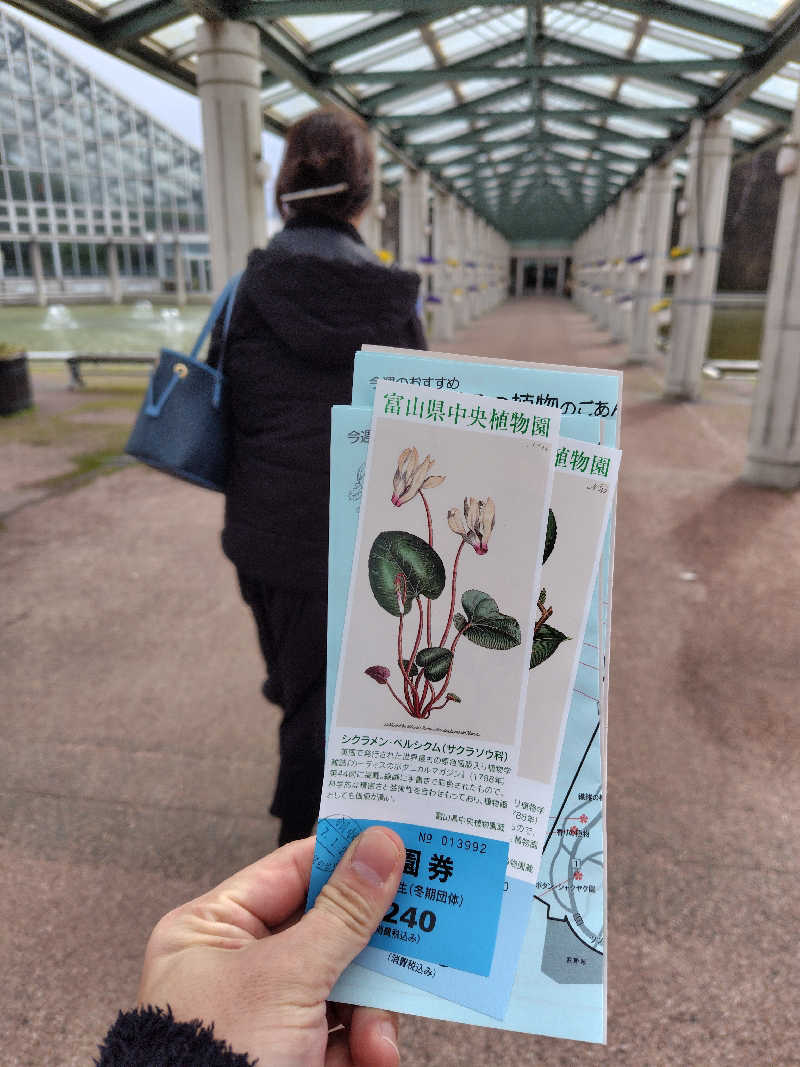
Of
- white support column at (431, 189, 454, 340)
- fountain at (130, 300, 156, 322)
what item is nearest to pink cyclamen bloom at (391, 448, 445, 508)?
white support column at (431, 189, 454, 340)

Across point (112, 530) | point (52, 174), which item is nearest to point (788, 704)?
point (112, 530)

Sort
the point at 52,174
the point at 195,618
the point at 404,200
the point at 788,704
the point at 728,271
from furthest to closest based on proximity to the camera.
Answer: the point at 728,271 → the point at 52,174 → the point at 404,200 → the point at 195,618 → the point at 788,704

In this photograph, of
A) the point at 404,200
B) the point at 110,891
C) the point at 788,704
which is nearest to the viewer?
the point at 110,891

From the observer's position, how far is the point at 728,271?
129ft

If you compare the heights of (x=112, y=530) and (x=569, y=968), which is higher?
(x=569, y=968)

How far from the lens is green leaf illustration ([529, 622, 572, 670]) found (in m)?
0.80

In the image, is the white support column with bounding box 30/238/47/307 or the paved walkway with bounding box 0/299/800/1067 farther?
the white support column with bounding box 30/238/47/307

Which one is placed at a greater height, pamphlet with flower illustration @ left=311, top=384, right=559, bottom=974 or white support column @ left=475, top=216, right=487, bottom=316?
white support column @ left=475, top=216, right=487, bottom=316

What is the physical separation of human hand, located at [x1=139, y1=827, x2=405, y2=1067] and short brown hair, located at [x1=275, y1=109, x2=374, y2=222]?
61.1 inches

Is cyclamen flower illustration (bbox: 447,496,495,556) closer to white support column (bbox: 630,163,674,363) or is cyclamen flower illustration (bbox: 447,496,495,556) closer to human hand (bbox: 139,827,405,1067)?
human hand (bbox: 139,827,405,1067)

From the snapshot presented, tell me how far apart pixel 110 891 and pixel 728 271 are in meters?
44.1

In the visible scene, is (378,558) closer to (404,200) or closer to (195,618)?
(195,618)

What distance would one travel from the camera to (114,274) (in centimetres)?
3459

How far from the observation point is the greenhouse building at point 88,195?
25.5 meters
